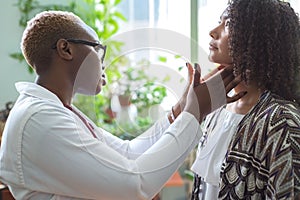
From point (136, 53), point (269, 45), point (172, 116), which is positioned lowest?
point (172, 116)

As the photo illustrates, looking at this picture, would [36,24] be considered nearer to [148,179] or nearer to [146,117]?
[148,179]

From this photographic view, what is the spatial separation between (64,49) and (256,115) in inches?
20.8

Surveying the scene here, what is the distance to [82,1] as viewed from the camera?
3.04 m

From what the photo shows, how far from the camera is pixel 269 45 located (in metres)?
1.12

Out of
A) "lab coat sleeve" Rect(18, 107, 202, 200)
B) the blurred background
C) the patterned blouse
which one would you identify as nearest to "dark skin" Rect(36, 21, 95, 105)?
"lab coat sleeve" Rect(18, 107, 202, 200)

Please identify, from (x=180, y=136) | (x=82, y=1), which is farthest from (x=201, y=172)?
(x=82, y=1)

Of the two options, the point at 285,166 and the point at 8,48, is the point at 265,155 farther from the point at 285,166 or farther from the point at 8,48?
the point at 8,48

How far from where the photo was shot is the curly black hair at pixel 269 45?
1.12 meters

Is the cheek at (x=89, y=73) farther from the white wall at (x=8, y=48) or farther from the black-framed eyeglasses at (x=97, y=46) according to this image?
the white wall at (x=8, y=48)

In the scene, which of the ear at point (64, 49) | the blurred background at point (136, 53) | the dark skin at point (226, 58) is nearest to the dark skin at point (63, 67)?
the ear at point (64, 49)

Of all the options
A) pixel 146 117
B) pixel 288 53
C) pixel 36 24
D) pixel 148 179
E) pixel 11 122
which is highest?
pixel 36 24

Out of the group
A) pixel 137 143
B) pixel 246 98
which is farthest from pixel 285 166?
pixel 137 143

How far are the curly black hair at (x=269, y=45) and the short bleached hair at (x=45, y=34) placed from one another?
17.6 inches

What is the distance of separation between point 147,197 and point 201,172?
11.5 inches
